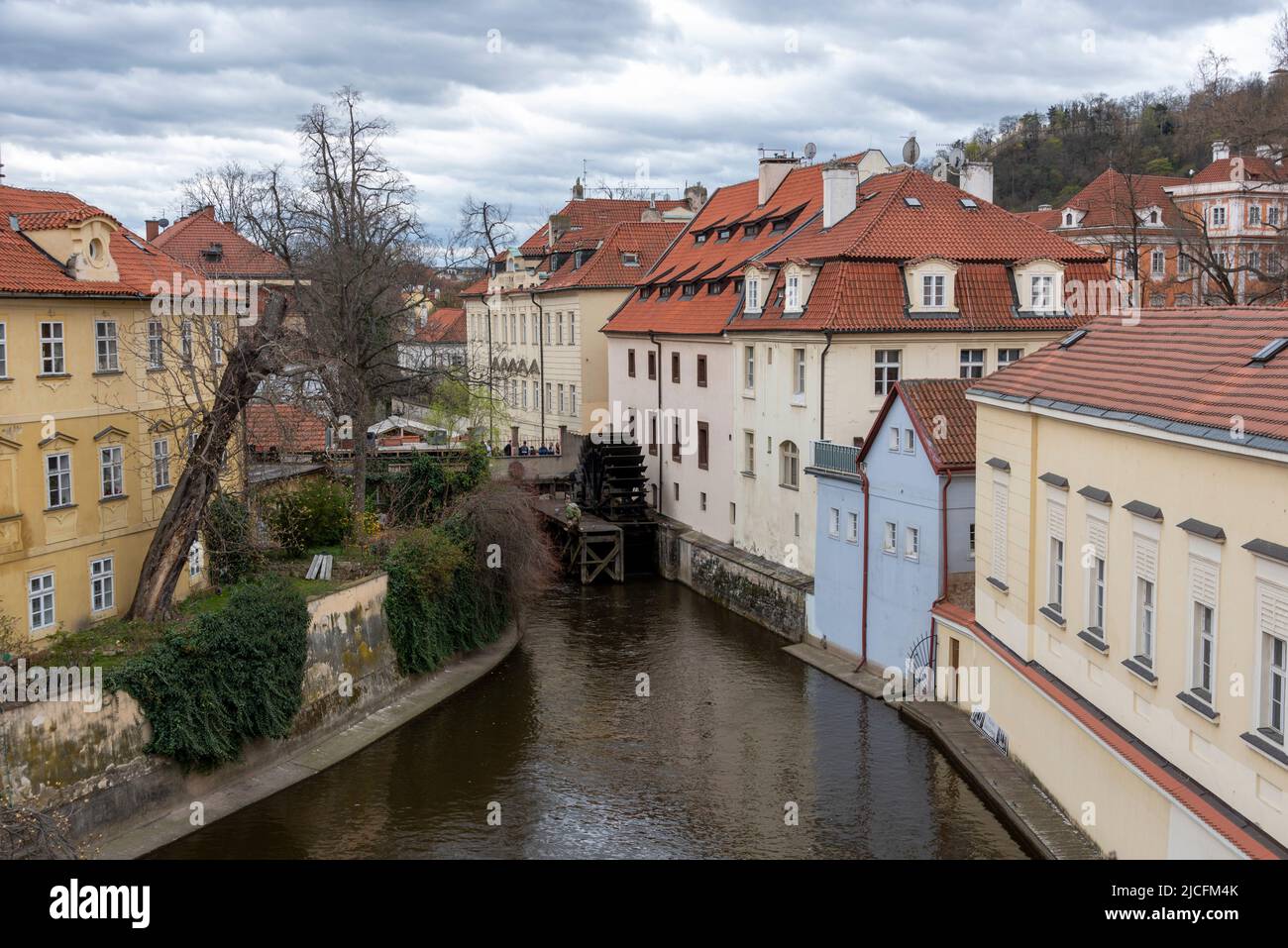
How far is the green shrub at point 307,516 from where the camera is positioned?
23467 mm

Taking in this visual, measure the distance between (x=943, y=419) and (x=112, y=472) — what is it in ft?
41.2

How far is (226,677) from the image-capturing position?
16719 millimetres

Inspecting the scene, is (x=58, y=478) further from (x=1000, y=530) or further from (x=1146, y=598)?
(x=1146, y=598)

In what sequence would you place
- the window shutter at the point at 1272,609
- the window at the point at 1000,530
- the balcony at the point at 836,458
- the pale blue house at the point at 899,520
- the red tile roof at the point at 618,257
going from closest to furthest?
the window shutter at the point at 1272,609 → the window at the point at 1000,530 → the pale blue house at the point at 899,520 → the balcony at the point at 836,458 → the red tile roof at the point at 618,257

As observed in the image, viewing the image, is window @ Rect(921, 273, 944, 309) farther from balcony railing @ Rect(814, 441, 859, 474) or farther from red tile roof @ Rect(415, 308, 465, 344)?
red tile roof @ Rect(415, 308, 465, 344)

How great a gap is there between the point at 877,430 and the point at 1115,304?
27.4ft

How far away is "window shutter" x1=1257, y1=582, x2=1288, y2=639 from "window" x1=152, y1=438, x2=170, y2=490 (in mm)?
16092

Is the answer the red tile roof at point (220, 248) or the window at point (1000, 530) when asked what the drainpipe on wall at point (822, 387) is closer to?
the window at point (1000, 530)

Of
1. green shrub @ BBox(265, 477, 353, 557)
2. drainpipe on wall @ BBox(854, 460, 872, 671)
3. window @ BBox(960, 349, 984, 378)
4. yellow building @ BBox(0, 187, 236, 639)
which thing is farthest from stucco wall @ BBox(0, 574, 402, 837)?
window @ BBox(960, 349, 984, 378)

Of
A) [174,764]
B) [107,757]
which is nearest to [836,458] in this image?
[174,764]

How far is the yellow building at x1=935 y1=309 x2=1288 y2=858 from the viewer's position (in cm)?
956

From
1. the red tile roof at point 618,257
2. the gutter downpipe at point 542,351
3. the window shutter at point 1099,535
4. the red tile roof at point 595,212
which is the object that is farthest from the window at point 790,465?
the red tile roof at point 595,212

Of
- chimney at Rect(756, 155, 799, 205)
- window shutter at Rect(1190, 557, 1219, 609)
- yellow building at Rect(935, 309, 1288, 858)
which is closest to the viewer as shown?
yellow building at Rect(935, 309, 1288, 858)

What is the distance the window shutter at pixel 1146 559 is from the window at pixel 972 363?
1436cm
